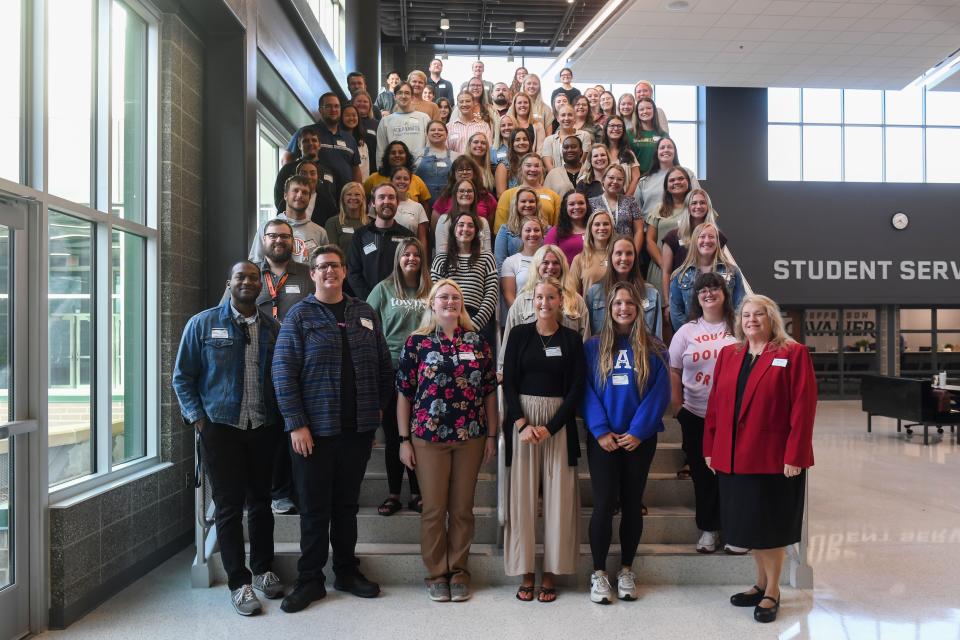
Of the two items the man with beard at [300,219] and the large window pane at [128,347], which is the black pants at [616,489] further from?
the large window pane at [128,347]

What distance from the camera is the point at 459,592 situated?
3812 mm

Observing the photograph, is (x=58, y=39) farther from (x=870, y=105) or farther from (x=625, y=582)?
(x=870, y=105)

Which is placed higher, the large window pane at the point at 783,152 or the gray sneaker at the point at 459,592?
the large window pane at the point at 783,152

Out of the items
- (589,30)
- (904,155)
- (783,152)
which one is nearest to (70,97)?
(589,30)

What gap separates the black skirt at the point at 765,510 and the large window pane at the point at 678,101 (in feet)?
43.6

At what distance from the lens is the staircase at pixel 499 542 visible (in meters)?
4.05

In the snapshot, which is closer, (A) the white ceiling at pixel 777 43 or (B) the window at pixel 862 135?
(A) the white ceiling at pixel 777 43

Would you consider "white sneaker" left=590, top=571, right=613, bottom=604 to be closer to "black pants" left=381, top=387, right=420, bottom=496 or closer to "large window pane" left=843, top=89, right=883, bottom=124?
"black pants" left=381, top=387, right=420, bottom=496

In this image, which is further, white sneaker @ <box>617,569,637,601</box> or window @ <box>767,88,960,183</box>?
window @ <box>767,88,960,183</box>

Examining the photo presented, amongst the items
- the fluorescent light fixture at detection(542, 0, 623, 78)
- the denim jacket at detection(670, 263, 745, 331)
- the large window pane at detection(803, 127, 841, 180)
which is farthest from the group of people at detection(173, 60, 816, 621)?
the large window pane at detection(803, 127, 841, 180)

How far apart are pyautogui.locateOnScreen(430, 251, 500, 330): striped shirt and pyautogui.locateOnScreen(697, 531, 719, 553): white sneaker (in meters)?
1.80

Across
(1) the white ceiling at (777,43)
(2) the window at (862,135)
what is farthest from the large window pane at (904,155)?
(1) the white ceiling at (777,43)

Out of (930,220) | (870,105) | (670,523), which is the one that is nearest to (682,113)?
(870,105)

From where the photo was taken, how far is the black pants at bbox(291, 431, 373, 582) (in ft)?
11.9
